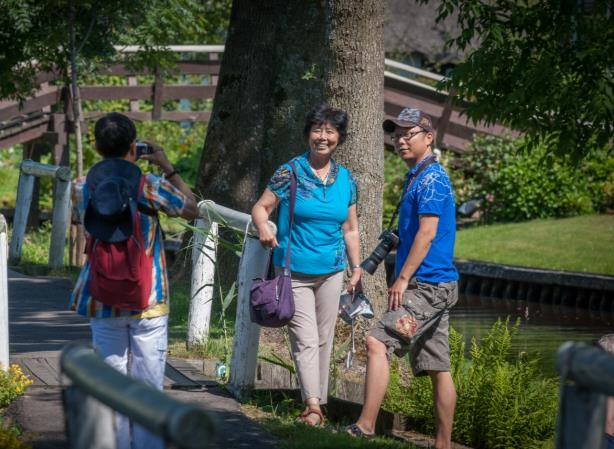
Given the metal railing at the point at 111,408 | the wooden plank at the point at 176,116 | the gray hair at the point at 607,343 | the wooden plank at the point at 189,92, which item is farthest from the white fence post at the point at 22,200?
the wooden plank at the point at 189,92

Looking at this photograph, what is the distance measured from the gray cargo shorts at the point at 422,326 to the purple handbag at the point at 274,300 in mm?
487

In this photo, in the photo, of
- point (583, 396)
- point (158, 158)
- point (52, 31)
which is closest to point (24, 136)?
point (52, 31)

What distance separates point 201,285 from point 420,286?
2200 millimetres

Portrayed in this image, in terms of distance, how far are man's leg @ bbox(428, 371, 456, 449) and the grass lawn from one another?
10.3m

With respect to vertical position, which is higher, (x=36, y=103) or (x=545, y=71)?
(x=36, y=103)

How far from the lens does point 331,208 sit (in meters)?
6.41

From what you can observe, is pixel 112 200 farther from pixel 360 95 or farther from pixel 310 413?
pixel 360 95

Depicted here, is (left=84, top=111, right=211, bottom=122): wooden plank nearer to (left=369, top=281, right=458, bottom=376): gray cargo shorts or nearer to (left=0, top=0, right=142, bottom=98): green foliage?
(left=0, top=0, right=142, bottom=98): green foliage

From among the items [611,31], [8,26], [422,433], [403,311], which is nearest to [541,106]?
[611,31]

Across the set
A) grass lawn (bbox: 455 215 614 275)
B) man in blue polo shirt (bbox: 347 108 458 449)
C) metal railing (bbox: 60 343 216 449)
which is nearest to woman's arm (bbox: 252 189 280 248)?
man in blue polo shirt (bbox: 347 108 458 449)

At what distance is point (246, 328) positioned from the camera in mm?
6770

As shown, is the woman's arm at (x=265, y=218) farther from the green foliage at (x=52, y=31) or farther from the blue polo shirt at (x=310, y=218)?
the green foliage at (x=52, y=31)

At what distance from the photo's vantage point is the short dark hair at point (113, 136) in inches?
189

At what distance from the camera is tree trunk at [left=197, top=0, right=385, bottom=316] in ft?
28.4
